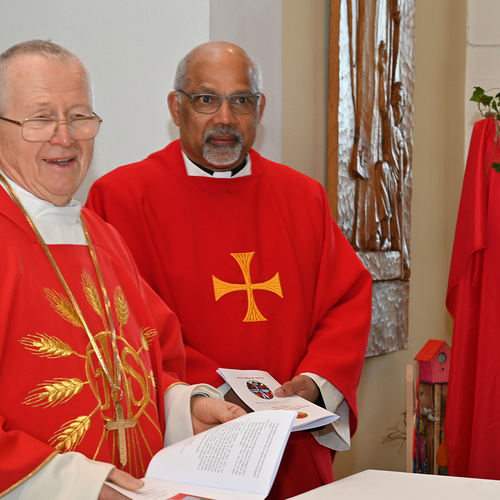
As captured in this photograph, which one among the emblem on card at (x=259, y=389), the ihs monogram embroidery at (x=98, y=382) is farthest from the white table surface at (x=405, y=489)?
the emblem on card at (x=259, y=389)

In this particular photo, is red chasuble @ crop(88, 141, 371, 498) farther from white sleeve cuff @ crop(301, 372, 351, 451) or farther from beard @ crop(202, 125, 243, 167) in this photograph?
beard @ crop(202, 125, 243, 167)

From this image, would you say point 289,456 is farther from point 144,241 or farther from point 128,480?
point 128,480

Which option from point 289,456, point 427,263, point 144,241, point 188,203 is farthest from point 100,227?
point 427,263

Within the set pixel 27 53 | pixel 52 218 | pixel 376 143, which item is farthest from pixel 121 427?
pixel 376 143

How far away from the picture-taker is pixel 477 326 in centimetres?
407

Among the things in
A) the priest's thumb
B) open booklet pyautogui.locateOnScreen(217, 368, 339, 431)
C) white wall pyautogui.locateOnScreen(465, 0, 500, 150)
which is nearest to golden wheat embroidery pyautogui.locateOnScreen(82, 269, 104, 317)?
the priest's thumb

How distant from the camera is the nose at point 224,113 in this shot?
9.61 ft

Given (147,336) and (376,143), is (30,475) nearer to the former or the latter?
(147,336)

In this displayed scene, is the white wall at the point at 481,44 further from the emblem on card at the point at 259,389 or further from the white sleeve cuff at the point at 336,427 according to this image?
the emblem on card at the point at 259,389

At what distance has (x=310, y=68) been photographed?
410cm

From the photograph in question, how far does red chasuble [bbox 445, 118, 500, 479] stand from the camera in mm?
3936

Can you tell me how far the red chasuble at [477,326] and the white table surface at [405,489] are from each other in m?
2.43

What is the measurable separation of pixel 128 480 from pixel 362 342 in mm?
1588

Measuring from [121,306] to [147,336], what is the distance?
0.14 m
